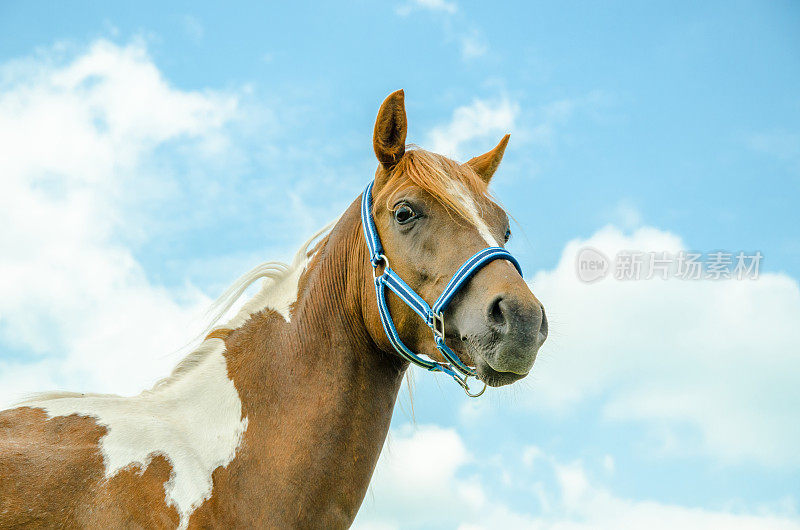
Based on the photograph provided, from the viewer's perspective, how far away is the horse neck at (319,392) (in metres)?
3.87

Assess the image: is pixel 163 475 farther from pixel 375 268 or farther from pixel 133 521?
pixel 375 268

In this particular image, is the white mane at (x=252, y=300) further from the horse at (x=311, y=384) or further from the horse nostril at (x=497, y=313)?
the horse nostril at (x=497, y=313)

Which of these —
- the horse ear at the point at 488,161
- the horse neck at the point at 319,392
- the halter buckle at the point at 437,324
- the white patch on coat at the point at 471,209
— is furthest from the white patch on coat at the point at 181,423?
the horse ear at the point at 488,161

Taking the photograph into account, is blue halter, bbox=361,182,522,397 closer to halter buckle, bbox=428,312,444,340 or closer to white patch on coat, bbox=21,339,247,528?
halter buckle, bbox=428,312,444,340

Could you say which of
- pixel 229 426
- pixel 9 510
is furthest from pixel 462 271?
pixel 9 510

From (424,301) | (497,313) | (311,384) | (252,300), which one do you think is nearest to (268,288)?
(252,300)

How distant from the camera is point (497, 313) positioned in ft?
11.6

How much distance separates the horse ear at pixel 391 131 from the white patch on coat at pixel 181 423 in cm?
173

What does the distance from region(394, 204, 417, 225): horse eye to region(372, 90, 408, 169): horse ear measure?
0.48 meters

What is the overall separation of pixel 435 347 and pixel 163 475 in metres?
1.80

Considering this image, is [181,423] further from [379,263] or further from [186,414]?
[379,263]

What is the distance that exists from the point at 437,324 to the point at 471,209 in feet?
2.53

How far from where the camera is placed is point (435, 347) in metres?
3.88

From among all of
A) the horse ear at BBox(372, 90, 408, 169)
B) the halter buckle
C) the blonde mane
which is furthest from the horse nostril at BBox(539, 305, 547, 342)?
the horse ear at BBox(372, 90, 408, 169)
